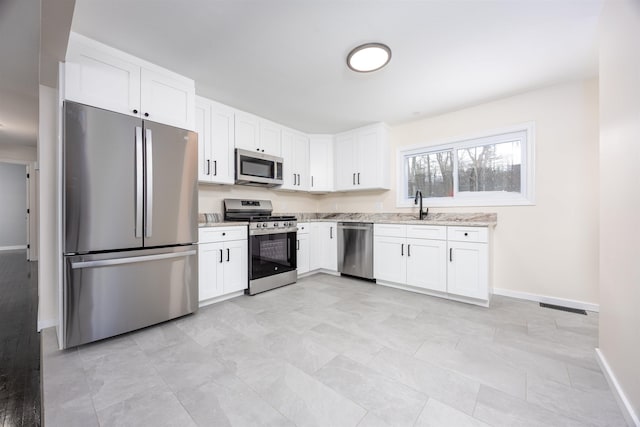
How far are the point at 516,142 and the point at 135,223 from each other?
420 centimetres

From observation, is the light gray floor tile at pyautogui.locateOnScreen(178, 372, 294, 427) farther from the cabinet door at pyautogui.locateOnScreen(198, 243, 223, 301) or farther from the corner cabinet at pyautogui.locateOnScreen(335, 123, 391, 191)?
the corner cabinet at pyautogui.locateOnScreen(335, 123, 391, 191)

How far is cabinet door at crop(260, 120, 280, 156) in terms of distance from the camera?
3.69 m

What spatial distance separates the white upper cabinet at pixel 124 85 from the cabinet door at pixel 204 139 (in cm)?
42

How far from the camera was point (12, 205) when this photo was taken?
709 cm

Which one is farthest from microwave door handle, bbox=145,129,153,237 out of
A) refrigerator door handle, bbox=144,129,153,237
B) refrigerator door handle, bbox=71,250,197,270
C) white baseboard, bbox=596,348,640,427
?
white baseboard, bbox=596,348,640,427

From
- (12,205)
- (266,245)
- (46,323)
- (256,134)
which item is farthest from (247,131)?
(12,205)

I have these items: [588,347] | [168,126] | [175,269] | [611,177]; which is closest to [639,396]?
[588,347]

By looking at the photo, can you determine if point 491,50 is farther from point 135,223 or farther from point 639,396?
point 135,223

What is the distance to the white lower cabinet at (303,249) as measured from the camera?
3.88 meters

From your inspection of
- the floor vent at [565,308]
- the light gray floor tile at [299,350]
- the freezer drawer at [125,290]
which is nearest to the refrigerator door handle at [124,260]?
the freezer drawer at [125,290]

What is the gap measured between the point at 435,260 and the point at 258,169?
262cm

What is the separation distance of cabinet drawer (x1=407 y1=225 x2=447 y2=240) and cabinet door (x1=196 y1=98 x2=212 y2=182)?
2.64 meters

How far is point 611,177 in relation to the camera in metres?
1.49

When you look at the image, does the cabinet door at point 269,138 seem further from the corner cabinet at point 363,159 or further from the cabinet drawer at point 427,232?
the cabinet drawer at point 427,232
